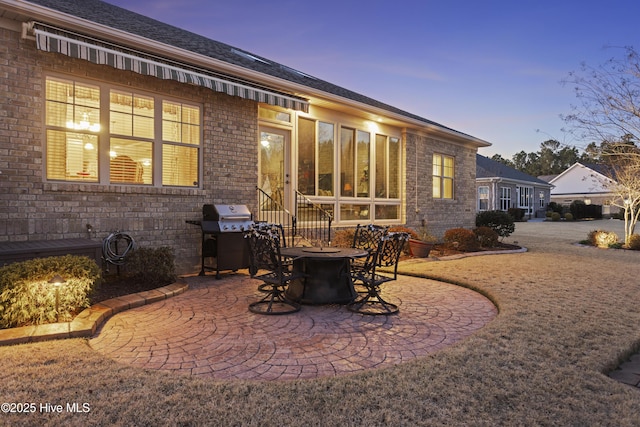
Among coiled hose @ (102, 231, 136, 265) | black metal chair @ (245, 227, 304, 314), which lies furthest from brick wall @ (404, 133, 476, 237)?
coiled hose @ (102, 231, 136, 265)

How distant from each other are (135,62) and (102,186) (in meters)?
2.02

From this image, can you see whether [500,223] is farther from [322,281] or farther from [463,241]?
[322,281]

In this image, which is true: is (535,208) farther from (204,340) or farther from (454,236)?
(204,340)

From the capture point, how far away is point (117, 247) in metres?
6.17

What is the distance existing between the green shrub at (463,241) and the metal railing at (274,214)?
5.23 m

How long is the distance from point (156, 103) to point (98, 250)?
296 centimetres

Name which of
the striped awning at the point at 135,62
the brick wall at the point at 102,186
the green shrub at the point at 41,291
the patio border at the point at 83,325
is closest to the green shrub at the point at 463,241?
the brick wall at the point at 102,186

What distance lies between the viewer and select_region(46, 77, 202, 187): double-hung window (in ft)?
19.3

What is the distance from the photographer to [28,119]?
545 cm

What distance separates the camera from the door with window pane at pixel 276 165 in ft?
28.7

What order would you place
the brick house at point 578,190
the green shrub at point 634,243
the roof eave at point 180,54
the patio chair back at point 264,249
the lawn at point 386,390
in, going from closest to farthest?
the lawn at point 386,390
the patio chair back at point 264,249
the roof eave at point 180,54
the green shrub at point 634,243
the brick house at point 578,190

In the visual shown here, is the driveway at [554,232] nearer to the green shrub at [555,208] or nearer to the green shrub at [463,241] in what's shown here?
the green shrub at [463,241]

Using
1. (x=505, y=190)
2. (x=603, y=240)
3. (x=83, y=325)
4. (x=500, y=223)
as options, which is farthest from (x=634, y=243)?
(x=505, y=190)

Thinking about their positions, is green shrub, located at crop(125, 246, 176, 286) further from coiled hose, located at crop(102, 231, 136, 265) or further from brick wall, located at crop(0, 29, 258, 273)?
brick wall, located at crop(0, 29, 258, 273)
